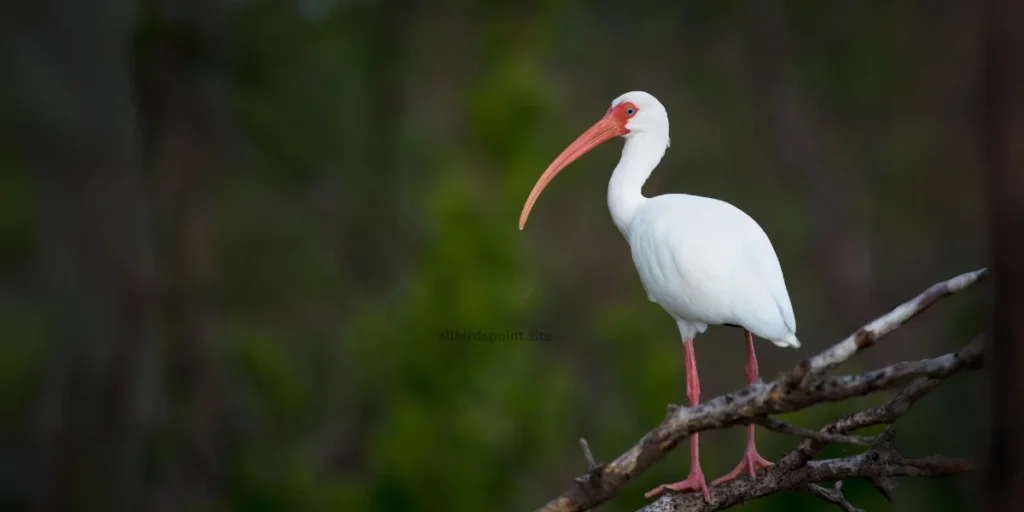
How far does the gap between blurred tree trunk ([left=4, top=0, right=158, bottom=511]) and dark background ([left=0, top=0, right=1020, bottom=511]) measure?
Answer: 0.02 m

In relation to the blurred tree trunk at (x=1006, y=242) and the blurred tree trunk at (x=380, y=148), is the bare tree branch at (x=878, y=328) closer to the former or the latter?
the blurred tree trunk at (x=1006, y=242)

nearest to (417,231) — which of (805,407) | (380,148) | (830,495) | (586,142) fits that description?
(380,148)

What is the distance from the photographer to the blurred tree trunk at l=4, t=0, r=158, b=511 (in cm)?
515

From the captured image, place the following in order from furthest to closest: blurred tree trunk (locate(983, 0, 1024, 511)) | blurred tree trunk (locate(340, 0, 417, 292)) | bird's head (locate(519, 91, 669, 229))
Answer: blurred tree trunk (locate(340, 0, 417, 292))
bird's head (locate(519, 91, 669, 229))
blurred tree trunk (locate(983, 0, 1024, 511))

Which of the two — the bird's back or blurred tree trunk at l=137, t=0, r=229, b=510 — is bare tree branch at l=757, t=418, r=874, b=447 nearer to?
the bird's back

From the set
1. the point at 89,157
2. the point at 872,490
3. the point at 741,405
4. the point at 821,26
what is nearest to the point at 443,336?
the point at 89,157

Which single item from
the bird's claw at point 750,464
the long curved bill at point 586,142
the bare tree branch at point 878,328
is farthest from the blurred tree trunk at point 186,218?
the bare tree branch at point 878,328

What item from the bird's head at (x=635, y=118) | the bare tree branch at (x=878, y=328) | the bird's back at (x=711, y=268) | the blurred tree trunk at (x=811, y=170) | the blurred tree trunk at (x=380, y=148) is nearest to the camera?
the bare tree branch at (x=878, y=328)

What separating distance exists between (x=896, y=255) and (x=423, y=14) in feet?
12.3

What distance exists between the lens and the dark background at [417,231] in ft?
16.2

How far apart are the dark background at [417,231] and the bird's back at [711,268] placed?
1.96 meters

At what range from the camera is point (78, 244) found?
5.37 metres

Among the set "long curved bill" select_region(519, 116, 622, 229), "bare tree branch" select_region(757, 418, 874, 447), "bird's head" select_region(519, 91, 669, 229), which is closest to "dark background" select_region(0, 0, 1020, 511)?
"long curved bill" select_region(519, 116, 622, 229)

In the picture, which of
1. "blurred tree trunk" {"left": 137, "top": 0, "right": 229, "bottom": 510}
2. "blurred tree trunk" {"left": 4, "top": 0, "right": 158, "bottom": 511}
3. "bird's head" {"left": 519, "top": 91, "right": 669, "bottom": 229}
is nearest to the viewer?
"bird's head" {"left": 519, "top": 91, "right": 669, "bottom": 229}
